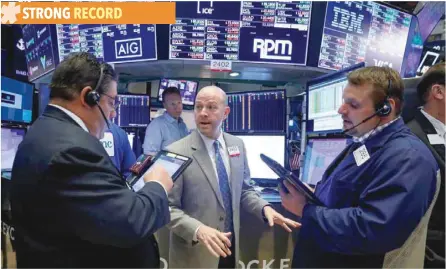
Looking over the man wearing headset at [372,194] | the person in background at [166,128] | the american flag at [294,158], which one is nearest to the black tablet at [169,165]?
the man wearing headset at [372,194]

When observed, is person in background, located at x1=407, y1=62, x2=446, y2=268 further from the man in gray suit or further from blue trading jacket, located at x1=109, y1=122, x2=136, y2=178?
blue trading jacket, located at x1=109, y1=122, x2=136, y2=178

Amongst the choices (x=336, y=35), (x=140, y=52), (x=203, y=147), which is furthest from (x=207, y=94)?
(x=336, y=35)

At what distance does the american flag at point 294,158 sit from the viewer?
9.98ft

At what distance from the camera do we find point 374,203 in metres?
1.16

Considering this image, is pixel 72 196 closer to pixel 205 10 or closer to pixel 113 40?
pixel 205 10

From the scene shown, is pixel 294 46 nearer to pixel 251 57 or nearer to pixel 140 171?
pixel 251 57

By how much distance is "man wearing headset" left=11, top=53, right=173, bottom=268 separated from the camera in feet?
3.28

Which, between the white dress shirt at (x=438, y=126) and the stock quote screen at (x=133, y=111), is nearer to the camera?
the white dress shirt at (x=438, y=126)

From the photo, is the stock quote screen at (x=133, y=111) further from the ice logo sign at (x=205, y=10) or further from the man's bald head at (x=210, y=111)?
the man's bald head at (x=210, y=111)

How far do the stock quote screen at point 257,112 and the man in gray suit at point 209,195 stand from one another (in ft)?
3.19

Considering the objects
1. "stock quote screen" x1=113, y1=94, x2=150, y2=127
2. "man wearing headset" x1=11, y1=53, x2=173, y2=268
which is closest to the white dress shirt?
"man wearing headset" x1=11, y1=53, x2=173, y2=268

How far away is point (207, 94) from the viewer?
6.71 feet

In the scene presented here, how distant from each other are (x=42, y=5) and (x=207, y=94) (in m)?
1.65

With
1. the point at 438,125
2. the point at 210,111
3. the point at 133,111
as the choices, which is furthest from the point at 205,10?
the point at 438,125
